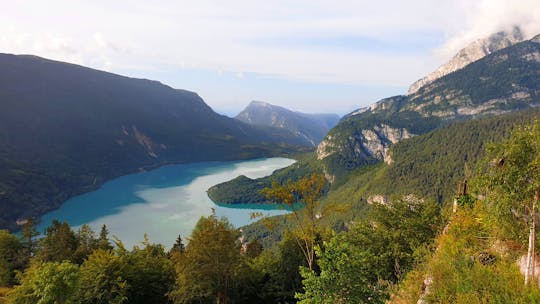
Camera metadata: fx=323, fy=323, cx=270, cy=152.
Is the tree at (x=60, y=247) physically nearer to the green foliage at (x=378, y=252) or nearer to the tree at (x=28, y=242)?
the tree at (x=28, y=242)

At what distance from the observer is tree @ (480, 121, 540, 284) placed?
482 inches

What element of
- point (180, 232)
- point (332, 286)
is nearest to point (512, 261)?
point (332, 286)

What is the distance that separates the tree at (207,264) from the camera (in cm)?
3055

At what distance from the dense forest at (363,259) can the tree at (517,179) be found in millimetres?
39

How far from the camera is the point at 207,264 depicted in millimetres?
30906

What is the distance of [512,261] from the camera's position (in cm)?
1488

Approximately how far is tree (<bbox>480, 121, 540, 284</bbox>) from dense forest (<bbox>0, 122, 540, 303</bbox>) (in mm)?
39

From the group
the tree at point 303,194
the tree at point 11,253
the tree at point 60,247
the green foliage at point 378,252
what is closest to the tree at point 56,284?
the tree at point 303,194

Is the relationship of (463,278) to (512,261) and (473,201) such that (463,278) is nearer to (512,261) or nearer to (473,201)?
(512,261)

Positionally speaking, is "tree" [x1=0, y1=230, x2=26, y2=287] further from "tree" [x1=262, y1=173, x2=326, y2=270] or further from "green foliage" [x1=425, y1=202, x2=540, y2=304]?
"green foliage" [x1=425, y1=202, x2=540, y2=304]

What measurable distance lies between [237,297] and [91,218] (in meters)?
188

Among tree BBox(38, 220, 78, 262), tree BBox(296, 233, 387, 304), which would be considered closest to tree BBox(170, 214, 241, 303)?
tree BBox(296, 233, 387, 304)

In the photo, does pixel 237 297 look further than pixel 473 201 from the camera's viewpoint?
Yes

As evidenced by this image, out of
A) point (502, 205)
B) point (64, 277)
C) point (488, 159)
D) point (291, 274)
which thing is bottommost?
point (291, 274)
